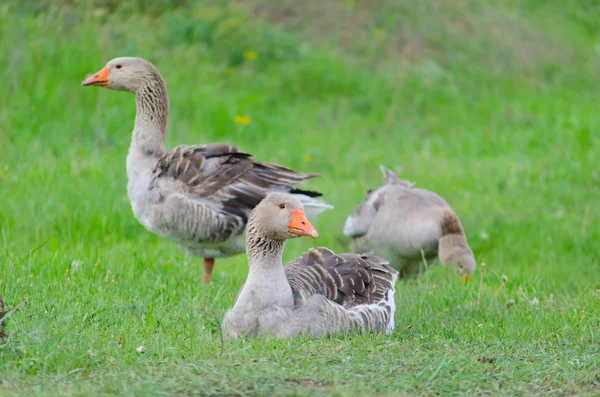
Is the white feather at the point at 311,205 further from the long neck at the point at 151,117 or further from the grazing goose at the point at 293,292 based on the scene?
the grazing goose at the point at 293,292

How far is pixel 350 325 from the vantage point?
6.34 meters

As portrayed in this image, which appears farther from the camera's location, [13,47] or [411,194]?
[13,47]

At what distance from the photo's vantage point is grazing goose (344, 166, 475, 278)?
9.10m

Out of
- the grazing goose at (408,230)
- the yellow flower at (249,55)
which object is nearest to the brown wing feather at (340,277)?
the grazing goose at (408,230)

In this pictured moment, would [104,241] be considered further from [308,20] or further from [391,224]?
[308,20]

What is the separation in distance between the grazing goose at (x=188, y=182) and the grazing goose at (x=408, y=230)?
1.11 meters

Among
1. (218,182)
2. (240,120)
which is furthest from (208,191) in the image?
(240,120)

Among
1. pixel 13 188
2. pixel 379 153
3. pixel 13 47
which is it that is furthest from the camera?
pixel 379 153

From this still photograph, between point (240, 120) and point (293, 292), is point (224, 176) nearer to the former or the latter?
point (293, 292)

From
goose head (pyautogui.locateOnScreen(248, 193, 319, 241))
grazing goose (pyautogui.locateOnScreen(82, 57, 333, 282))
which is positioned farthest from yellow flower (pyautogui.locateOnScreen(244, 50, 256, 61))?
goose head (pyautogui.locateOnScreen(248, 193, 319, 241))

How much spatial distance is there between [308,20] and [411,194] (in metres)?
9.30

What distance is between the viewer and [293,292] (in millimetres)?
6344

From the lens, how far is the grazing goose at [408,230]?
9102mm

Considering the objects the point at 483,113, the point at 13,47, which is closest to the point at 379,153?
the point at 483,113
